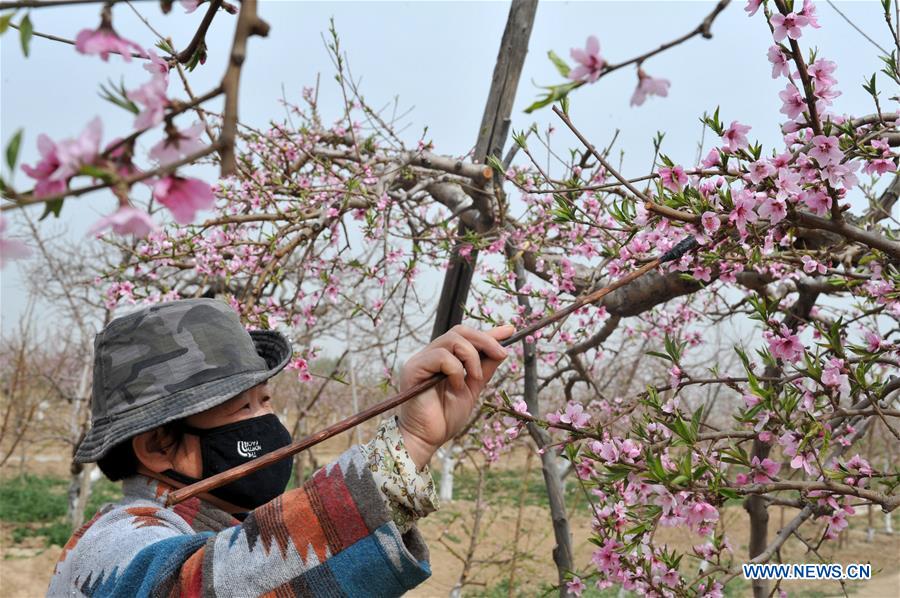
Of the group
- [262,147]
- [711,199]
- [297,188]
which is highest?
[262,147]

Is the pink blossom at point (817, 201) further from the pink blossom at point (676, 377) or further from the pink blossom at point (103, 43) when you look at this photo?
the pink blossom at point (103, 43)

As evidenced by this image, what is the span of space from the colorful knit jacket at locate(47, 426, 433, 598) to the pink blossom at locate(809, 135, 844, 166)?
111 cm

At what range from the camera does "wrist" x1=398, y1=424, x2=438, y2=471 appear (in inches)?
48.9

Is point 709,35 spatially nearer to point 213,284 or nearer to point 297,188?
point 297,188

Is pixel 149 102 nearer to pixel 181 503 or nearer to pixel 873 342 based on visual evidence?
pixel 181 503

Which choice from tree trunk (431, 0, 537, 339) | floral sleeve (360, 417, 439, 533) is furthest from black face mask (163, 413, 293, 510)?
tree trunk (431, 0, 537, 339)

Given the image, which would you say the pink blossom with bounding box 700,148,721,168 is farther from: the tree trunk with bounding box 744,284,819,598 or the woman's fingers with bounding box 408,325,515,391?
the tree trunk with bounding box 744,284,819,598

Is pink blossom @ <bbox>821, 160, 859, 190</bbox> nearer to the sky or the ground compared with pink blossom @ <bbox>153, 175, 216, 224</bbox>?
nearer to the sky

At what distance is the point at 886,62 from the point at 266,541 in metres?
1.89

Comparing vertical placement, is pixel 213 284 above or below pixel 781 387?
above

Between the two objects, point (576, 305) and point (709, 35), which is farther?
point (576, 305)

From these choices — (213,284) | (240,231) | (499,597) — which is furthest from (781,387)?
(499,597)

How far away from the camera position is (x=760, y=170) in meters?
1.47

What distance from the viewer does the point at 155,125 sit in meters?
0.53
